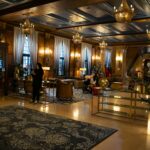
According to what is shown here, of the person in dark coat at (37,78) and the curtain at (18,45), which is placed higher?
the curtain at (18,45)

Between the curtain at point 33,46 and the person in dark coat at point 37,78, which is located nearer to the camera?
the person in dark coat at point 37,78

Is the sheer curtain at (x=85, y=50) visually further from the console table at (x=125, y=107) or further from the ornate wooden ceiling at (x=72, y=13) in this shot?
the console table at (x=125, y=107)

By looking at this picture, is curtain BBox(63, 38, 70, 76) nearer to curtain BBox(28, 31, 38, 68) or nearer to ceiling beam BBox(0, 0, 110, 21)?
curtain BBox(28, 31, 38, 68)

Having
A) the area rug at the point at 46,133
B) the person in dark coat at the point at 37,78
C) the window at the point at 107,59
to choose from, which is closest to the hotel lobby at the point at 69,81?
the area rug at the point at 46,133

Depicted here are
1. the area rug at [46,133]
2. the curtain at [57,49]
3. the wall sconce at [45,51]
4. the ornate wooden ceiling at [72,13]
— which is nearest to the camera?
the area rug at [46,133]

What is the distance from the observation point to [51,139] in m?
4.16

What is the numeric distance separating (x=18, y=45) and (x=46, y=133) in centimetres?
749

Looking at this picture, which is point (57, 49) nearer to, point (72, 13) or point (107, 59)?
point (72, 13)

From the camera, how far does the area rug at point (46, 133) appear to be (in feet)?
12.6

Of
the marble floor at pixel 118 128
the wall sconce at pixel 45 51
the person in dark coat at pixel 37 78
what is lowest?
the marble floor at pixel 118 128

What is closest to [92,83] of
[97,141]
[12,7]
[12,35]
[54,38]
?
[54,38]

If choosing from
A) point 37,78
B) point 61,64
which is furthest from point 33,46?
point 37,78

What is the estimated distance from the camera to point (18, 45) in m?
11.0

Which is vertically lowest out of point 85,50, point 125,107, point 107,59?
point 125,107
